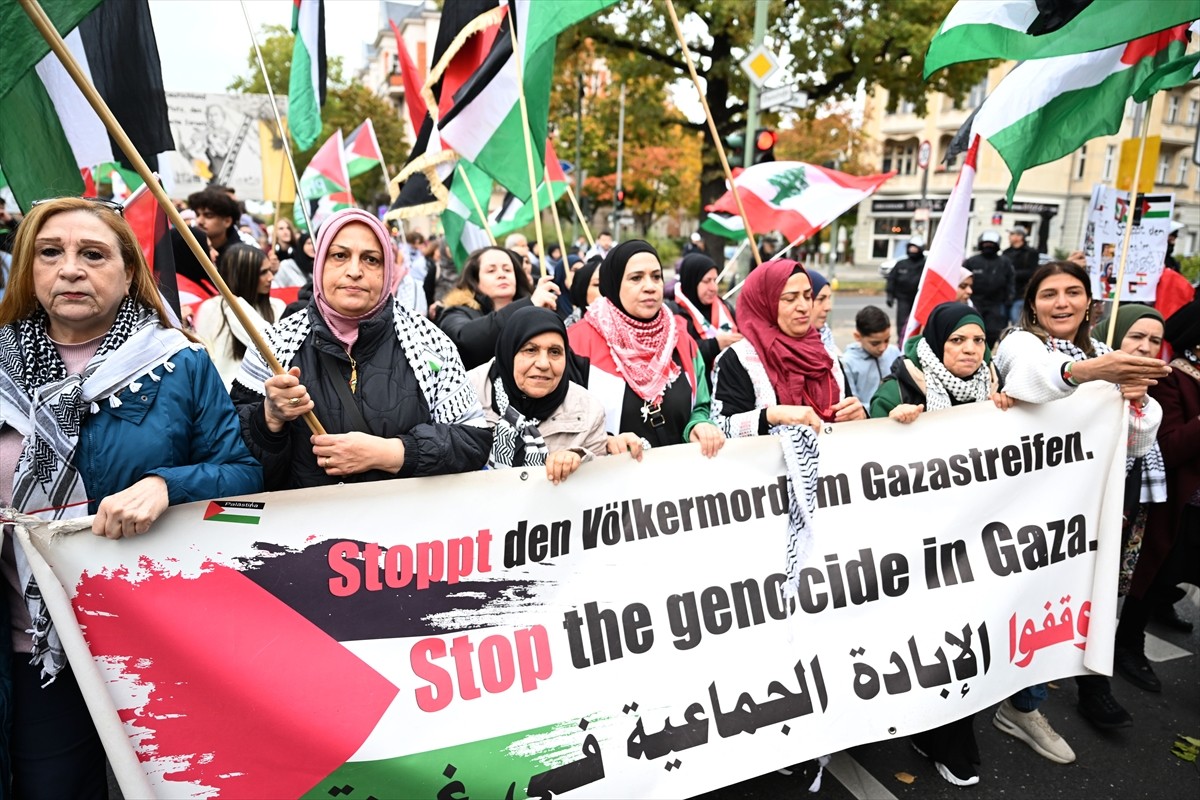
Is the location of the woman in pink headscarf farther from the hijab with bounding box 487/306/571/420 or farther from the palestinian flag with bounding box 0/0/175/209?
the palestinian flag with bounding box 0/0/175/209

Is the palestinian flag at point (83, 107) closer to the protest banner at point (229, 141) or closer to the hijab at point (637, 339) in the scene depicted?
the hijab at point (637, 339)

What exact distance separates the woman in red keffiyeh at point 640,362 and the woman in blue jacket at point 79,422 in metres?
1.41

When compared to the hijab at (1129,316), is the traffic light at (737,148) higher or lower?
higher

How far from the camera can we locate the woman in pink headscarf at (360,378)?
2104mm

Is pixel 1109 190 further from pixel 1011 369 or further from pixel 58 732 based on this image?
pixel 58 732

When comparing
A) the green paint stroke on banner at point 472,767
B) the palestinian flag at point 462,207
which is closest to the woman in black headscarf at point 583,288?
the palestinian flag at point 462,207

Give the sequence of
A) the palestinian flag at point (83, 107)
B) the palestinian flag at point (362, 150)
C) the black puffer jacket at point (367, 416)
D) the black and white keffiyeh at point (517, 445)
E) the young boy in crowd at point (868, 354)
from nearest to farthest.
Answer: the black puffer jacket at point (367, 416), the palestinian flag at point (83, 107), the black and white keffiyeh at point (517, 445), the young boy in crowd at point (868, 354), the palestinian flag at point (362, 150)

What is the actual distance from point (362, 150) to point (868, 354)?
7252 millimetres

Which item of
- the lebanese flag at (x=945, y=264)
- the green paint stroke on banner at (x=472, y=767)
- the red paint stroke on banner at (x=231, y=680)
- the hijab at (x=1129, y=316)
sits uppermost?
the lebanese flag at (x=945, y=264)

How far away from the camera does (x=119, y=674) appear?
1.94 meters

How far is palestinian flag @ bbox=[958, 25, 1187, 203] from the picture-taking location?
10.7 ft

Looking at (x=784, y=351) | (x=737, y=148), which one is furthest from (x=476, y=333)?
(x=737, y=148)

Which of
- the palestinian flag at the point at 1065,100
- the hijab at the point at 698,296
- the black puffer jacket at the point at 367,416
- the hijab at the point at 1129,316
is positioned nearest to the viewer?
the black puffer jacket at the point at 367,416

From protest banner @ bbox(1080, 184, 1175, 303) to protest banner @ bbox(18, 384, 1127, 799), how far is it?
182 inches
